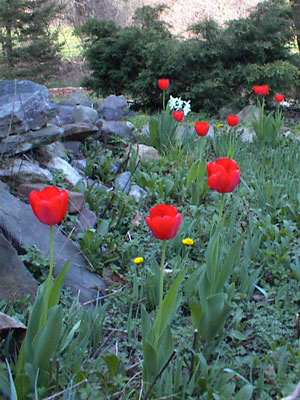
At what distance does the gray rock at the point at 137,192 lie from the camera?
10.0 ft

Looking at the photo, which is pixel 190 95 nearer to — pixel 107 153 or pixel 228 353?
pixel 107 153

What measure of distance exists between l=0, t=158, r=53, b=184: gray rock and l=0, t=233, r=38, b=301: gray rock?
995 millimetres

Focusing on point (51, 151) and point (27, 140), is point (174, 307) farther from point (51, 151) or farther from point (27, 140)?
point (51, 151)

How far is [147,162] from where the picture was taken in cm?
364

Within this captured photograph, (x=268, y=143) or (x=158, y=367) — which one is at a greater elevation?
(x=158, y=367)

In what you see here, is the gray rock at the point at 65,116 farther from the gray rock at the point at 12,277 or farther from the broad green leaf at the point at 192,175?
the gray rock at the point at 12,277

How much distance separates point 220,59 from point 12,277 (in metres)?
Answer: 5.52

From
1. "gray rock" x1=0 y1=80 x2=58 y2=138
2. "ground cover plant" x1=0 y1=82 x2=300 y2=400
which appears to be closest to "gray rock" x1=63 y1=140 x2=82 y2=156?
"gray rock" x1=0 y1=80 x2=58 y2=138

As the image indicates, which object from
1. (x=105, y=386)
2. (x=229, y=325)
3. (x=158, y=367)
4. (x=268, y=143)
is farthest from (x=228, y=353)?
(x=268, y=143)

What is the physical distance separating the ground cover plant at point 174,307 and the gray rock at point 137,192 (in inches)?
2.4

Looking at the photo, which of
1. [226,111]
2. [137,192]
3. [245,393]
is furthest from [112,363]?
[226,111]

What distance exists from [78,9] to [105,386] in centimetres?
1423

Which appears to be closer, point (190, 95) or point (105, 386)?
point (105, 386)

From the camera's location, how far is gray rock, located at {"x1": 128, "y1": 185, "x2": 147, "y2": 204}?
Answer: 3055mm
